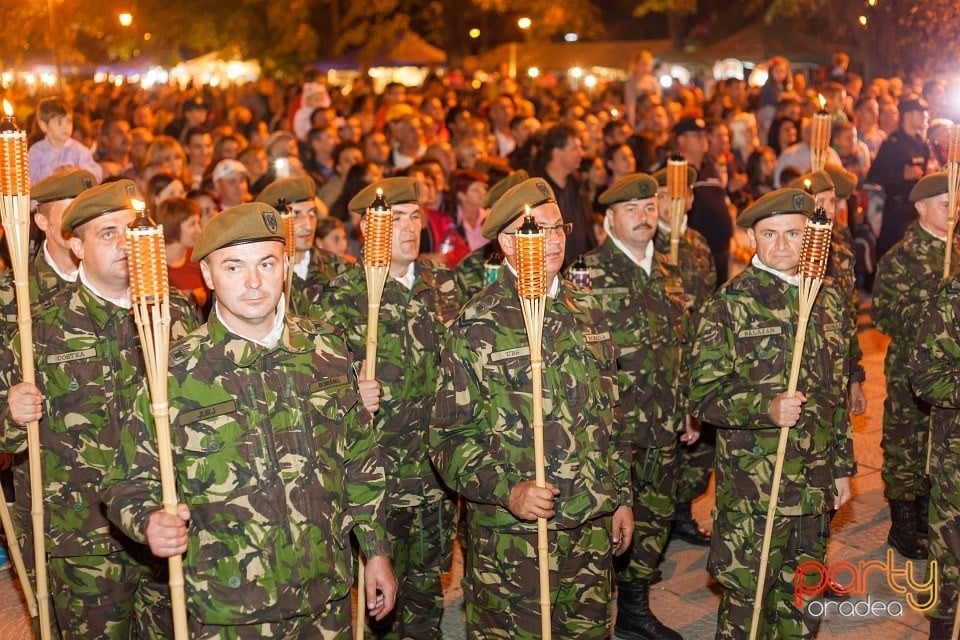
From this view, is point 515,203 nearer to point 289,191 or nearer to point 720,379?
point 720,379

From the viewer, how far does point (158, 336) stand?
3.96 metres

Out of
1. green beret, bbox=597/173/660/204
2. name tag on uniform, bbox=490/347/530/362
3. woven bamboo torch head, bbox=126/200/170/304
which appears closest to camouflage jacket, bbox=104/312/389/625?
woven bamboo torch head, bbox=126/200/170/304

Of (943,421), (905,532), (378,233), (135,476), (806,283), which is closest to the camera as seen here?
(135,476)

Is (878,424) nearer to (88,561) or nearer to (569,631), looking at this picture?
(569,631)

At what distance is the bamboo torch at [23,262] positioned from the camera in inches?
196

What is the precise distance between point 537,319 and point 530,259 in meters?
0.24

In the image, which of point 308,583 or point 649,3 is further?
point 649,3

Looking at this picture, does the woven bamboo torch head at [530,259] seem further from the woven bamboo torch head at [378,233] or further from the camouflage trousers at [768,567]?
the camouflage trousers at [768,567]

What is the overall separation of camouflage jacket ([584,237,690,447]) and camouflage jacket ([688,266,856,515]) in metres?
0.99

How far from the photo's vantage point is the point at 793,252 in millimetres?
5836

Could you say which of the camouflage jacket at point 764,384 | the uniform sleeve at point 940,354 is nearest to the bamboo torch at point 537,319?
the camouflage jacket at point 764,384

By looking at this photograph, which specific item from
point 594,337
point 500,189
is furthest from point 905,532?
point 594,337

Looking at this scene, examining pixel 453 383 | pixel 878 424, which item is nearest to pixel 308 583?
pixel 453 383

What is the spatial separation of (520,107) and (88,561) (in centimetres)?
1492
